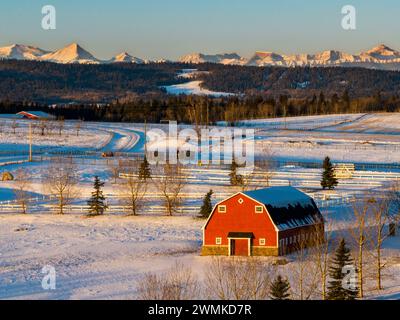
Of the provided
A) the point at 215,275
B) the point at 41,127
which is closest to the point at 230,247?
the point at 215,275

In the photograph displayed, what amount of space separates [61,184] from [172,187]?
6988 mm

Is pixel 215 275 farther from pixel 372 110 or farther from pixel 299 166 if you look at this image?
pixel 372 110

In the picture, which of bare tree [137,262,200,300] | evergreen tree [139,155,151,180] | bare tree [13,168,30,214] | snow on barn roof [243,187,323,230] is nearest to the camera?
bare tree [137,262,200,300]

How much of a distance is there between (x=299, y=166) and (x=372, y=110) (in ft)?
301

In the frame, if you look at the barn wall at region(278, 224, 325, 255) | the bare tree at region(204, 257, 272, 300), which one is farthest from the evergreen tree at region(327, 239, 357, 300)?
the barn wall at region(278, 224, 325, 255)

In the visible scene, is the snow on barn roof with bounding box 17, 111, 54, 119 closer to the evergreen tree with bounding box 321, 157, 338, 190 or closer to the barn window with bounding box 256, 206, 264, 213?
the evergreen tree with bounding box 321, 157, 338, 190

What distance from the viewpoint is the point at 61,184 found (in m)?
53.3

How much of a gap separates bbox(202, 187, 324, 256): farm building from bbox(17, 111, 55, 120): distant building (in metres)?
102

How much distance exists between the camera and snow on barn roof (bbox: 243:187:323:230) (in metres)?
38.7

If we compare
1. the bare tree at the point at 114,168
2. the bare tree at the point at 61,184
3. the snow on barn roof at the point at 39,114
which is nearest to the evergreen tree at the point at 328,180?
the bare tree at the point at 114,168

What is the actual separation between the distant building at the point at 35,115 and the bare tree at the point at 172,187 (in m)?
83.0

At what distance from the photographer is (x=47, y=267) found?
3544 cm

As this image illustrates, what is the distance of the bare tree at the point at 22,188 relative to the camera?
172 feet

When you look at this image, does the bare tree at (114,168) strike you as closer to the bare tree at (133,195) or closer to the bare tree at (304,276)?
the bare tree at (133,195)
